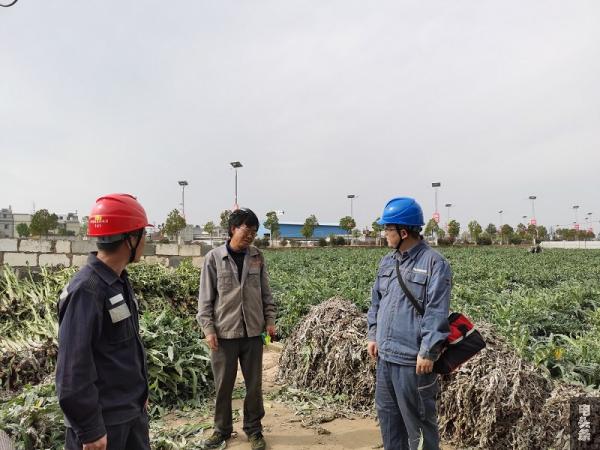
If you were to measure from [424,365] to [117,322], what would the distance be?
1857mm

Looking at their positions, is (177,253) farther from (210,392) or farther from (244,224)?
(244,224)

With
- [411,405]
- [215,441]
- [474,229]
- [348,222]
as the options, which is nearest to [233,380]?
[215,441]

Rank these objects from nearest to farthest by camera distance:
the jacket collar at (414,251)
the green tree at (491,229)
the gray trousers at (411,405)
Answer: the gray trousers at (411,405)
the jacket collar at (414,251)
the green tree at (491,229)

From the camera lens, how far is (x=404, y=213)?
3.31 meters

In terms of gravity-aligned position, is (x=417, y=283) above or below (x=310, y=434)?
above

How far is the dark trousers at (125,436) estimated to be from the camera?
88.3 inches

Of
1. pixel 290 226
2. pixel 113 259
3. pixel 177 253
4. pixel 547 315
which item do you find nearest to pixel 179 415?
pixel 113 259

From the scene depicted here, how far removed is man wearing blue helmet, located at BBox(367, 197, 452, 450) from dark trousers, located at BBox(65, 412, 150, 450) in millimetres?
1613

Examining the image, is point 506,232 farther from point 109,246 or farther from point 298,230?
point 109,246

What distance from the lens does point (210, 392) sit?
18.2 feet

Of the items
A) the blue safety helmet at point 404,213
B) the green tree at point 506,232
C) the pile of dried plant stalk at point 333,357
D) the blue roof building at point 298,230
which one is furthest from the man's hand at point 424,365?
the blue roof building at point 298,230

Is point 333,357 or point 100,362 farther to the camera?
point 333,357

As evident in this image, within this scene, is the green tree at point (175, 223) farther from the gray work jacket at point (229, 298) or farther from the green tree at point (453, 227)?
the gray work jacket at point (229, 298)

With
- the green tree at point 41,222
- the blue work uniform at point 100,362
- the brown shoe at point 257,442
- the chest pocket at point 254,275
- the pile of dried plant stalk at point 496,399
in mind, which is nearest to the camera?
the blue work uniform at point 100,362
